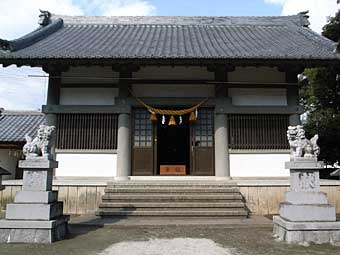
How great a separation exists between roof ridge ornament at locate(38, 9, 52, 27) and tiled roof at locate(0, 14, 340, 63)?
37 centimetres

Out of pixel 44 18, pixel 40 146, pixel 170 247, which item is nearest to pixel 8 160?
pixel 44 18

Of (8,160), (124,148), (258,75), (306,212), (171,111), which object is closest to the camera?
(306,212)

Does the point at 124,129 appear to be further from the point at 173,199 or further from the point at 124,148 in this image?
the point at 173,199

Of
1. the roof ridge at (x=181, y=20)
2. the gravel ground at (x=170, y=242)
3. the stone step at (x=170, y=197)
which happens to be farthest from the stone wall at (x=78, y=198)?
the roof ridge at (x=181, y=20)

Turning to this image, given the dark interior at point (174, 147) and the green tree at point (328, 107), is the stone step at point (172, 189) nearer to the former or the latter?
the dark interior at point (174, 147)

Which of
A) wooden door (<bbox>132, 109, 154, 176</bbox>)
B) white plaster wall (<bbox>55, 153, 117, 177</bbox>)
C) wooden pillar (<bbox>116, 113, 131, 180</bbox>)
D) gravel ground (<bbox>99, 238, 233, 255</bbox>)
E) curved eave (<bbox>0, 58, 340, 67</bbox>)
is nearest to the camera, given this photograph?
gravel ground (<bbox>99, 238, 233, 255</bbox>)

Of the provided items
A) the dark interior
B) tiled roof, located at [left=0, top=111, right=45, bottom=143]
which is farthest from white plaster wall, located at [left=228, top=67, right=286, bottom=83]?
tiled roof, located at [left=0, top=111, right=45, bottom=143]

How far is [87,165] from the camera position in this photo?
1091 cm

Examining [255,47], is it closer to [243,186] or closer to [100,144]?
[243,186]

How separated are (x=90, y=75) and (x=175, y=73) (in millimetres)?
2917

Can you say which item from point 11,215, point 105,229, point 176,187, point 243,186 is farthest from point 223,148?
point 11,215

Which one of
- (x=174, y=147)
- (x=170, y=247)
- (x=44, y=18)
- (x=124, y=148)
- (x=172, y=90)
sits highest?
(x=44, y=18)

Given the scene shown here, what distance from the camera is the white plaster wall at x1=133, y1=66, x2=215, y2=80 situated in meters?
11.4

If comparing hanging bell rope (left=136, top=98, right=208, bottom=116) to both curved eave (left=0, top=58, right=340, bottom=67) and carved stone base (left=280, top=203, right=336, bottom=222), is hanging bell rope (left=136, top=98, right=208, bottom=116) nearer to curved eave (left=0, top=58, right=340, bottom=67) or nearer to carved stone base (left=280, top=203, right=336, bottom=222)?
curved eave (left=0, top=58, right=340, bottom=67)
